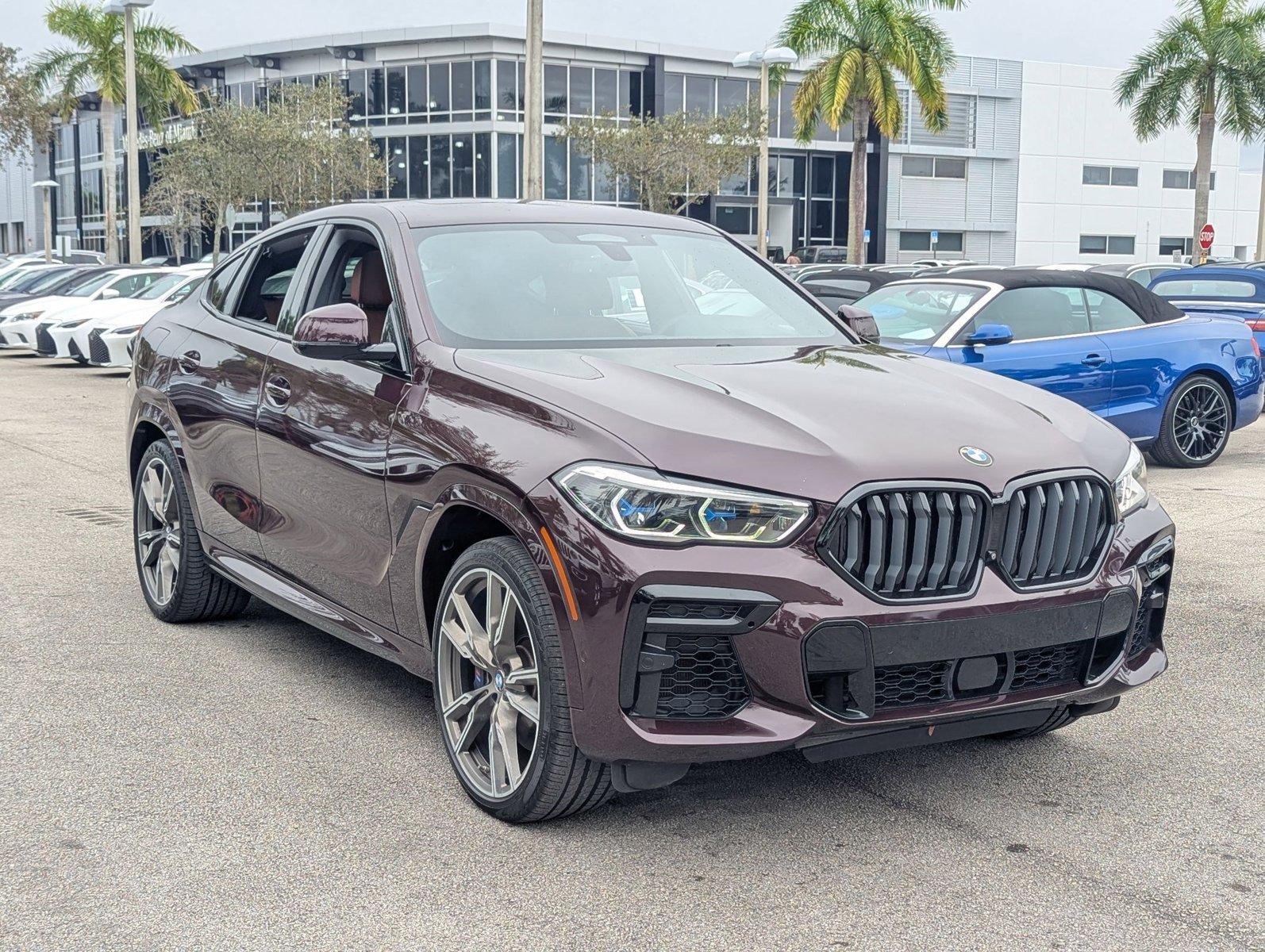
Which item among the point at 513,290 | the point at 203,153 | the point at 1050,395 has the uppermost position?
the point at 203,153

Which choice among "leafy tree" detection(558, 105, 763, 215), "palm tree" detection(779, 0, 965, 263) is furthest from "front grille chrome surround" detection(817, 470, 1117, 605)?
"leafy tree" detection(558, 105, 763, 215)

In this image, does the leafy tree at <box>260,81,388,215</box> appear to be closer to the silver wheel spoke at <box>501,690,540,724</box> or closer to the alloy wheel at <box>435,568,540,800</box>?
the alloy wheel at <box>435,568,540,800</box>

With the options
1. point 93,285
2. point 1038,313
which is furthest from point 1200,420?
point 93,285

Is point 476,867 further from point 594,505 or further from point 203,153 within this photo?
point 203,153

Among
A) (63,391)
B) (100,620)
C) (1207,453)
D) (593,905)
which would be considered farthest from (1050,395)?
(63,391)

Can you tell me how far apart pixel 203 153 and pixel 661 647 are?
42.8 m

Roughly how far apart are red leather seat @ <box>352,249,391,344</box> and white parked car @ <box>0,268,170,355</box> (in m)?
18.8

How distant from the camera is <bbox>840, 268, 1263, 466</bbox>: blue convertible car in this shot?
35.1 ft

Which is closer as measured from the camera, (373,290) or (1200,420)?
(373,290)

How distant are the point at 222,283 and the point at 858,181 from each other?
36390 millimetres

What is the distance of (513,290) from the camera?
480 cm

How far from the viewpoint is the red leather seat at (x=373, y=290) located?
16.4ft

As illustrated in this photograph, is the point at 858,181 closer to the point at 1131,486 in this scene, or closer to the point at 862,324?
the point at 862,324

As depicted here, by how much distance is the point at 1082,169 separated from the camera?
7269cm
